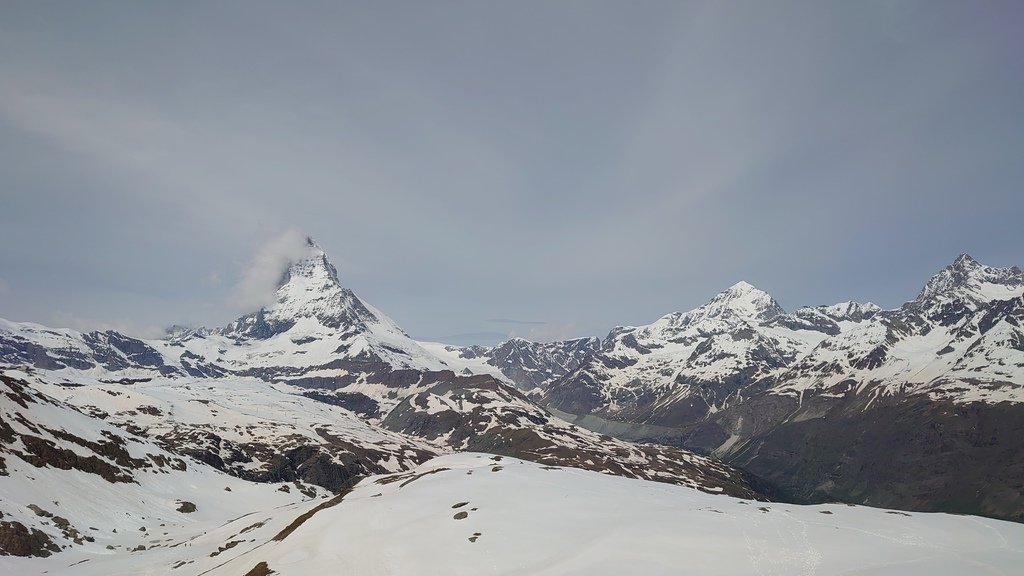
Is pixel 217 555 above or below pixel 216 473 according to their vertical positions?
below

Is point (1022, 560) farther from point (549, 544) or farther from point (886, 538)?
point (549, 544)

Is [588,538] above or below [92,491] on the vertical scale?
below

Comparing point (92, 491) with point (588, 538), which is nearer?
point (588, 538)

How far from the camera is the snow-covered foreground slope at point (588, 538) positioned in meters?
33.7

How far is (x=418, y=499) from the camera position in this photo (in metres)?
55.3

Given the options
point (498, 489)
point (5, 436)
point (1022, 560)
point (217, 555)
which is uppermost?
point (5, 436)

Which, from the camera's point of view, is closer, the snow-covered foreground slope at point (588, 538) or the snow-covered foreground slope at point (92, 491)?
the snow-covered foreground slope at point (588, 538)

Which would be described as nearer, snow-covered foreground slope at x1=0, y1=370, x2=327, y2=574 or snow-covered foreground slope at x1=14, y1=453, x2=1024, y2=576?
snow-covered foreground slope at x1=14, y1=453, x2=1024, y2=576

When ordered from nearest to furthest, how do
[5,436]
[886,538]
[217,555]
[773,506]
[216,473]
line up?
1. [886,538]
2. [773,506]
3. [217,555]
4. [5,436]
5. [216,473]

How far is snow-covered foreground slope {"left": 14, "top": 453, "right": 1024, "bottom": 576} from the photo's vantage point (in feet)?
110

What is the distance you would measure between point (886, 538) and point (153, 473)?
439ft

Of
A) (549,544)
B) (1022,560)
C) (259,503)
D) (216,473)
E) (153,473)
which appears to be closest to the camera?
(1022,560)

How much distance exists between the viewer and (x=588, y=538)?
1592 inches

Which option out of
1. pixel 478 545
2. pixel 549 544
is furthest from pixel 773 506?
pixel 478 545
